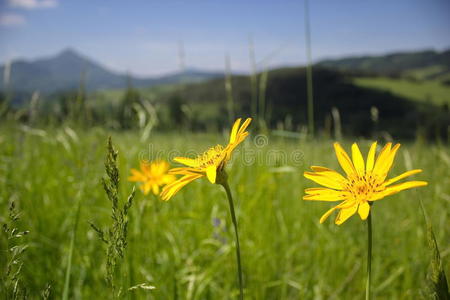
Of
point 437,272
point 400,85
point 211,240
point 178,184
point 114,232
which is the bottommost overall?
point 211,240

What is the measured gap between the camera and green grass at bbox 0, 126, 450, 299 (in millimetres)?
2055

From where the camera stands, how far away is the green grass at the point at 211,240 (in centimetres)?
205

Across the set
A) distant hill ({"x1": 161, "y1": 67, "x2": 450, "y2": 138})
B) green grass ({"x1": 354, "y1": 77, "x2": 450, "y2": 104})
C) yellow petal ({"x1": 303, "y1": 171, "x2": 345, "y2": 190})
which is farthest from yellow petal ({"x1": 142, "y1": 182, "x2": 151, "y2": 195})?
green grass ({"x1": 354, "y1": 77, "x2": 450, "y2": 104})

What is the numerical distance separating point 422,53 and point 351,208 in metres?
237

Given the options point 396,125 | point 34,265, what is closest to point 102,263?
point 34,265

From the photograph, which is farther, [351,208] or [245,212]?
[245,212]

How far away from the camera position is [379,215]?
361 cm

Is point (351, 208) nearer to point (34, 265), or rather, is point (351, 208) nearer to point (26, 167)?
point (34, 265)

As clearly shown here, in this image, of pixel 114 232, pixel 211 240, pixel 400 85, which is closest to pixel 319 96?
pixel 400 85

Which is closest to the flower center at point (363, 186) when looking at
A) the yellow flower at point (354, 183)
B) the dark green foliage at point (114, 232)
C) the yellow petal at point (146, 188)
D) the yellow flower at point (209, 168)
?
the yellow flower at point (354, 183)

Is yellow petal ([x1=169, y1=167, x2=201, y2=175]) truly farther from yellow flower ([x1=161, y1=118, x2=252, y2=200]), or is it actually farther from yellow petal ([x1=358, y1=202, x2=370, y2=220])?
yellow petal ([x1=358, y1=202, x2=370, y2=220])

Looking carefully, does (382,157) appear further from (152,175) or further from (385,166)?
(152,175)

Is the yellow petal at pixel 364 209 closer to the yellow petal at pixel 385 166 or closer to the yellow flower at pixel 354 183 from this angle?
the yellow flower at pixel 354 183

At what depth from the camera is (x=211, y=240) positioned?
7.59 feet
